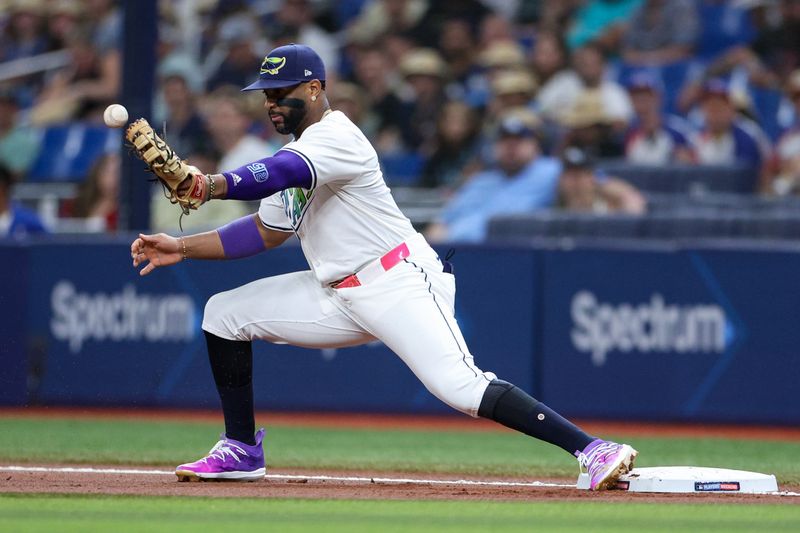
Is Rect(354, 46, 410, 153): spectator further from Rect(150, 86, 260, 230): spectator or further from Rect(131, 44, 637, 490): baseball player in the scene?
Rect(131, 44, 637, 490): baseball player

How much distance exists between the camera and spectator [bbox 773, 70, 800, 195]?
36.9 feet

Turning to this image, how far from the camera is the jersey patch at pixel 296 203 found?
6207 millimetres

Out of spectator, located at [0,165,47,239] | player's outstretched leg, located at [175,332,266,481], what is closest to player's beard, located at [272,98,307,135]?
player's outstretched leg, located at [175,332,266,481]

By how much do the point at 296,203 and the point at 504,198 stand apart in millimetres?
5442

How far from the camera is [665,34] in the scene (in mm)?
13758

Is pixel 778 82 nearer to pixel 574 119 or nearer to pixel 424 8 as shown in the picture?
pixel 574 119

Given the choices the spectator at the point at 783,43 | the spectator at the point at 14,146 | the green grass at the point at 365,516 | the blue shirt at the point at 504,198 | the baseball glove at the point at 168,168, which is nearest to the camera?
the green grass at the point at 365,516

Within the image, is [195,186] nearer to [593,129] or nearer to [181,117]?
[593,129]

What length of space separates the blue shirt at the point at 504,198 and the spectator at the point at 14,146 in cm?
495

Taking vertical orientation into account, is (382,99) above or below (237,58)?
below

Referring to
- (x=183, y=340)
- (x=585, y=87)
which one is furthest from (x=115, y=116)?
(x=585, y=87)

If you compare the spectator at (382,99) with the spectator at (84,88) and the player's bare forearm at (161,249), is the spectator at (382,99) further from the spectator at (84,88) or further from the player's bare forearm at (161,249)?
the player's bare forearm at (161,249)

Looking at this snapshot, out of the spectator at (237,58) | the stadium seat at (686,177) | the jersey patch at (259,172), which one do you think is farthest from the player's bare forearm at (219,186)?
the spectator at (237,58)

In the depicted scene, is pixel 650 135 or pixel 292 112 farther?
pixel 650 135
